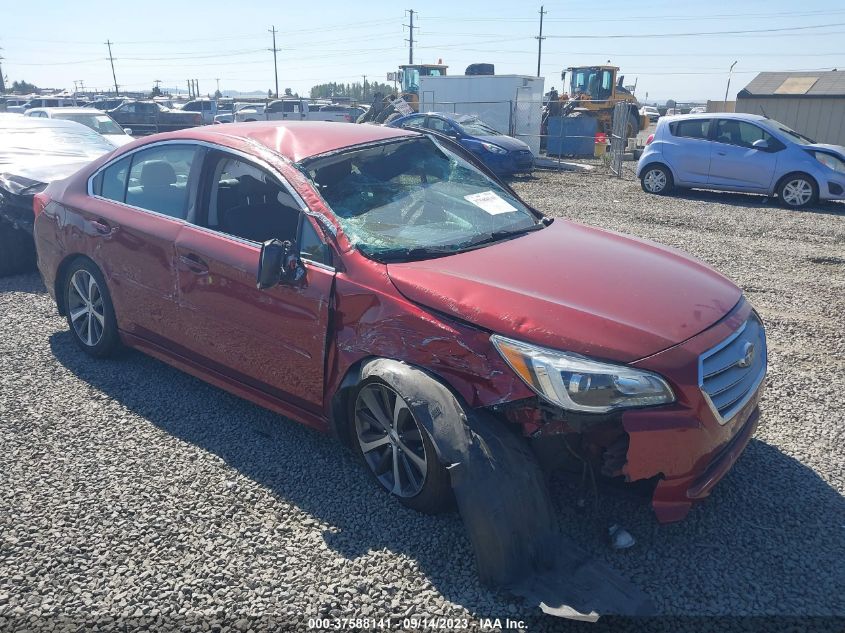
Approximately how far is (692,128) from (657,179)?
44.8 inches

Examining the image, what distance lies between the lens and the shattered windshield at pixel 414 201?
339cm

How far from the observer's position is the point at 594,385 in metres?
2.62

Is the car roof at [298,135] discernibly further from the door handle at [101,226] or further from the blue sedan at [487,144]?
the blue sedan at [487,144]

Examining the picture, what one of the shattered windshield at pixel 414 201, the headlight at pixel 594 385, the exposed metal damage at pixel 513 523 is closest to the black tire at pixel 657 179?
the shattered windshield at pixel 414 201

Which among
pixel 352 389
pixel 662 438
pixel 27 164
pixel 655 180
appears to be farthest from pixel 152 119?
pixel 662 438

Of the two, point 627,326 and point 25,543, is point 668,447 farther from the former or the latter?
point 25,543

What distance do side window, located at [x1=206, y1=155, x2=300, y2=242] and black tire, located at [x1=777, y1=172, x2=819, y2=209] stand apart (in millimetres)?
10811

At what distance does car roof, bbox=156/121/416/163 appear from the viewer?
376 centimetres

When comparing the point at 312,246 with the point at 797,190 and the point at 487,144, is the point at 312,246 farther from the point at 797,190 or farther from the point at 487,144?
the point at 487,144

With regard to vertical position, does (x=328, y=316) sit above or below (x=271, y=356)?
above

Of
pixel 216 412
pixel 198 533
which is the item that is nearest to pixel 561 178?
pixel 216 412

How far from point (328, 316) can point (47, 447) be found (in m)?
1.87

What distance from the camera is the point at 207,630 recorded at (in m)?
2.49

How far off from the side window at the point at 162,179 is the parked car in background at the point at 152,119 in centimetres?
2280
